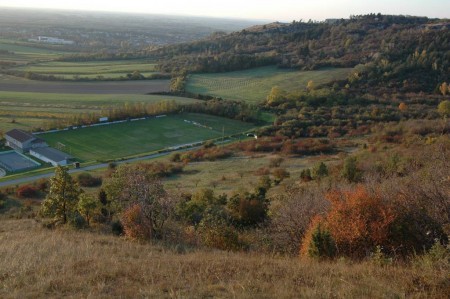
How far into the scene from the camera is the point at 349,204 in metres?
12.3

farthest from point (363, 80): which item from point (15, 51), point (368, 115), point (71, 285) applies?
point (15, 51)

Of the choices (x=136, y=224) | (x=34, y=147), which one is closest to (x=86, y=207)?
(x=136, y=224)

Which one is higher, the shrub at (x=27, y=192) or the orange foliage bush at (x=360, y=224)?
the orange foliage bush at (x=360, y=224)

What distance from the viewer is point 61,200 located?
21.2m

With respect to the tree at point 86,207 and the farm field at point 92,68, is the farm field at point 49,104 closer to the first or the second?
the farm field at point 92,68

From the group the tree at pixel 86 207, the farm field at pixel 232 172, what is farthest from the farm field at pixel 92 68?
the tree at pixel 86 207

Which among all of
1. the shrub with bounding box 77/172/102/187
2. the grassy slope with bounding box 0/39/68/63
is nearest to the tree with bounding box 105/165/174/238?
the shrub with bounding box 77/172/102/187

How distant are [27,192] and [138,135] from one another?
2391 cm

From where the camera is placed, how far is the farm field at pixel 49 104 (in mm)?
56997

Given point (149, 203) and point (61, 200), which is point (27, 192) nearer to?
point (61, 200)

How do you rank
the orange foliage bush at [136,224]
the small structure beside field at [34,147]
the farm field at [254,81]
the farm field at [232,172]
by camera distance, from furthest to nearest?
the farm field at [254,81], the small structure beside field at [34,147], the farm field at [232,172], the orange foliage bush at [136,224]

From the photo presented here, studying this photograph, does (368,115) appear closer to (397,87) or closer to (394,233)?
(397,87)

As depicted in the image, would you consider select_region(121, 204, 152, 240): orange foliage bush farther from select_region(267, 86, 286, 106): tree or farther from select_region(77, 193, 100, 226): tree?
select_region(267, 86, 286, 106): tree

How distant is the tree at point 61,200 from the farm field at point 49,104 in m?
35.9
